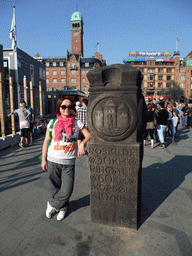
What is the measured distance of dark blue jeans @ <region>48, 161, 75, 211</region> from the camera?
2795 millimetres

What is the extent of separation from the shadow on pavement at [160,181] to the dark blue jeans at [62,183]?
45.2 inches

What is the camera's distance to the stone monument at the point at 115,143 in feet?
8.18

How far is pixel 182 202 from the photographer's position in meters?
3.39

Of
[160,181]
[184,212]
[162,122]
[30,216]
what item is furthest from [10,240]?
[162,122]

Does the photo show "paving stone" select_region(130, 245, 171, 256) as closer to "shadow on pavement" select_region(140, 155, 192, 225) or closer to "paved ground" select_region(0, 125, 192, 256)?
"paved ground" select_region(0, 125, 192, 256)

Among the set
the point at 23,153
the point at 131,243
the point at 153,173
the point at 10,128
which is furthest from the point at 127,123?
the point at 10,128

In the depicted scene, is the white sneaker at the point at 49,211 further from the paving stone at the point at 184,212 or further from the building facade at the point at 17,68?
the building facade at the point at 17,68

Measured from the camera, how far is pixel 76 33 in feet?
241

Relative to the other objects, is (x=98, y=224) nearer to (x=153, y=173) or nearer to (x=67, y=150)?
(x=67, y=150)

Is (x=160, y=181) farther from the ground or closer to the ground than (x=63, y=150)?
closer to the ground

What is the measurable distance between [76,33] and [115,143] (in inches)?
3132

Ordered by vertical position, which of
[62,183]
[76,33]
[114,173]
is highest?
[76,33]

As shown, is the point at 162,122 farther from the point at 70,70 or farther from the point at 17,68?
the point at 70,70

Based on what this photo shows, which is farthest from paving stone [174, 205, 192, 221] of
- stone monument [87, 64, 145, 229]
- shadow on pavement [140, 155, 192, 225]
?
stone monument [87, 64, 145, 229]
